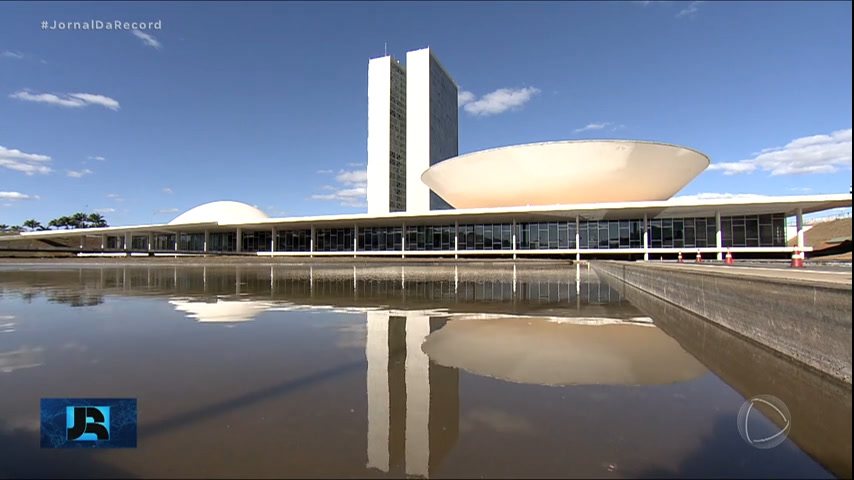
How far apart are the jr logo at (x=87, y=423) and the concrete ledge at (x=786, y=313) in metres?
4.92

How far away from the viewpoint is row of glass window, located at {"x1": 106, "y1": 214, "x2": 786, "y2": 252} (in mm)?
31500

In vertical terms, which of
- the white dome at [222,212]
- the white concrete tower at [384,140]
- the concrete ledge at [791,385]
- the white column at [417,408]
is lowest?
the concrete ledge at [791,385]

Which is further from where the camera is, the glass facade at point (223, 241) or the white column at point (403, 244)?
the glass facade at point (223, 241)

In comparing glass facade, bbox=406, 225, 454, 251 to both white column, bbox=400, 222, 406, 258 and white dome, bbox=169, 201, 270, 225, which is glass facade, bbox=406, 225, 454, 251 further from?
white dome, bbox=169, 201, 270, 225

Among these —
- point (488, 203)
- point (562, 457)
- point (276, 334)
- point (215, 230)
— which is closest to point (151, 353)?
point (276, 334)

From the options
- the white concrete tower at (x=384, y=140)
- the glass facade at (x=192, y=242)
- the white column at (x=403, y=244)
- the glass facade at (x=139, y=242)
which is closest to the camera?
the white column at (x=403, y=244)

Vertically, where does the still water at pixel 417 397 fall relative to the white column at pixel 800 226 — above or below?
below

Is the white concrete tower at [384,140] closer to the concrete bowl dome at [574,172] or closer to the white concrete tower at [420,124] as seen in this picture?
the white concrete tower at [420,124]

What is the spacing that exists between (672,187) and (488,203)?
15.1 metres

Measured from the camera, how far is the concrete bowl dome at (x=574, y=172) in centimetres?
3175

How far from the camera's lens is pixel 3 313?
6867 millimetres

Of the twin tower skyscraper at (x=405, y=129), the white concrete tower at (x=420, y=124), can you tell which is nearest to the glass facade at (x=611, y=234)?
the twin tower skyscraper at (x=405, y=129)

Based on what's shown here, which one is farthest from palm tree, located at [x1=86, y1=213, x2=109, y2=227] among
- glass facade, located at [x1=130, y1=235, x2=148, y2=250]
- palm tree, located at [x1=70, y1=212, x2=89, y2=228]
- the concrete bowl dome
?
the concrete bowl dome

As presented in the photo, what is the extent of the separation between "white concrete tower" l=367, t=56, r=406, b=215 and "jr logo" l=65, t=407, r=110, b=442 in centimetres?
7830
